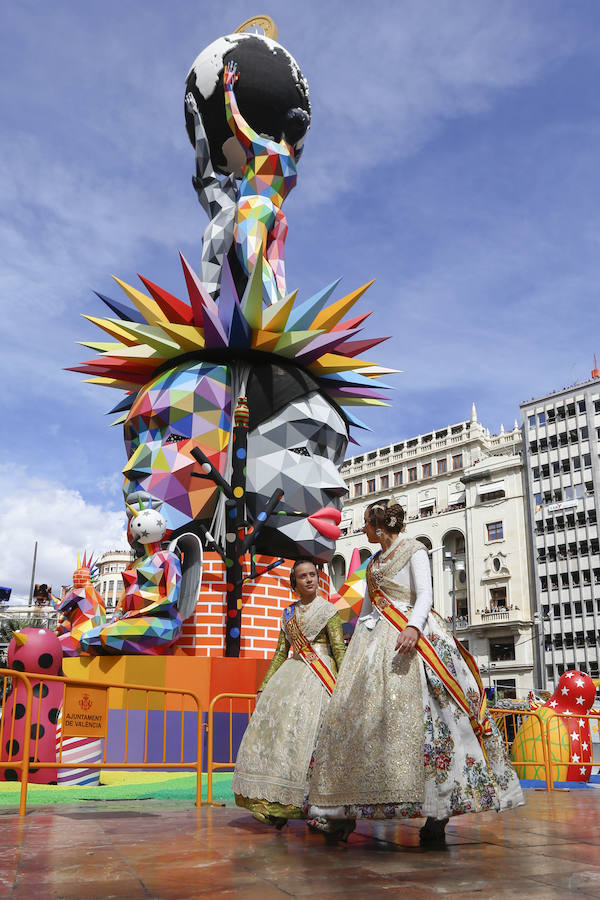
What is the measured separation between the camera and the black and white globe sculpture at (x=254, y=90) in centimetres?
1769

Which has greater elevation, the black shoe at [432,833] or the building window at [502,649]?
the building window at [502,649]

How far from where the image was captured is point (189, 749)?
38.6 feet

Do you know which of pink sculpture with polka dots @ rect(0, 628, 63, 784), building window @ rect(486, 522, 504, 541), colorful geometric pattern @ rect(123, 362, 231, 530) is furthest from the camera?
building window @ rect(486, 522, 504, 541)

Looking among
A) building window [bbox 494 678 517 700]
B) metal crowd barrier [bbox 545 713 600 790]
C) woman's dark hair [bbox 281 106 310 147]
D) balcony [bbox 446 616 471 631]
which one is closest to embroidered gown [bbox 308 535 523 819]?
metal crowd barrier [bbox 545 713 600 790]

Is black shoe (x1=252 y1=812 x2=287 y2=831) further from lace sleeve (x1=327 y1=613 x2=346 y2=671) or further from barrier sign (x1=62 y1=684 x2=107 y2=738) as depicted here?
barrier sign (x1=62 y1=684 x2=107 y2=738)

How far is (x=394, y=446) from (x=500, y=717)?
4361 cm

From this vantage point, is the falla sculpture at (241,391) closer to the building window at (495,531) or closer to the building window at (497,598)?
the building window at (497,598)

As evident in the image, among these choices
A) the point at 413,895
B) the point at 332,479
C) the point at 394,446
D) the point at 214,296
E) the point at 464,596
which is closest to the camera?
the point at 413,895

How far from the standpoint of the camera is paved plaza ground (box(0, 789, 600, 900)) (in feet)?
10.1

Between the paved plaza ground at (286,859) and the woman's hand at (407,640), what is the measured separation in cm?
99

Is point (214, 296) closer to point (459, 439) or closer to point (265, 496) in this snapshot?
point (265, 496)

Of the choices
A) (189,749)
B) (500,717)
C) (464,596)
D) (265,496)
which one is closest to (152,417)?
(265,496)

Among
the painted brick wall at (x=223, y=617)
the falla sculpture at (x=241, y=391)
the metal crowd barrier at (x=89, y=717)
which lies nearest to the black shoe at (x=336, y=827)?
the metal crowd barrier at (x=89, y=717)

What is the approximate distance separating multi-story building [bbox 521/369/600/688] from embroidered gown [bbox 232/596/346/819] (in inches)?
1592
